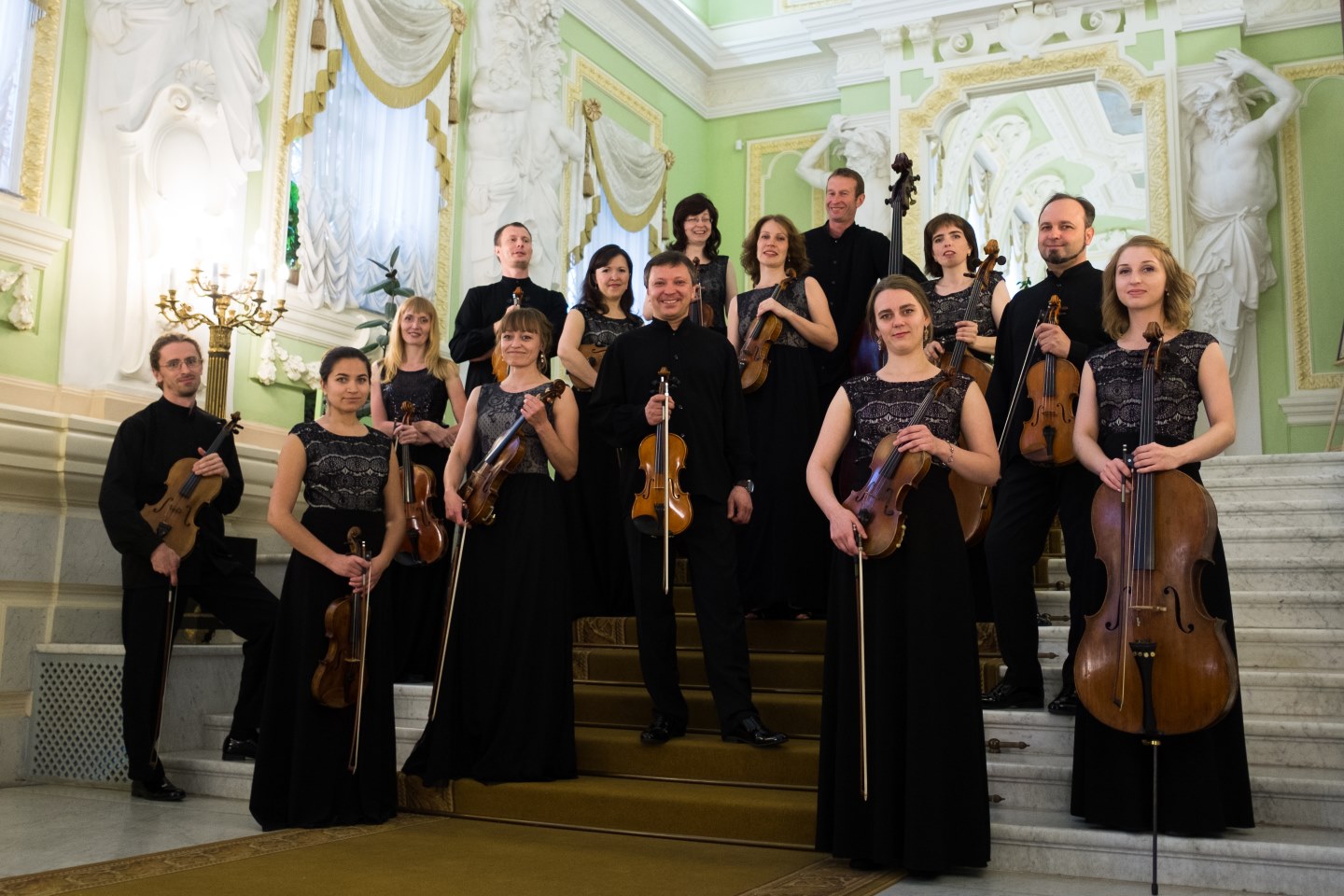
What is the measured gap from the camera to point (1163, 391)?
3.17m

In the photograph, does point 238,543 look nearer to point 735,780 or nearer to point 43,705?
point 43,705

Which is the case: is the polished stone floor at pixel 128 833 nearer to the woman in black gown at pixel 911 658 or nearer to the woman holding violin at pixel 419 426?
the woman in black gown at pixel 911 658

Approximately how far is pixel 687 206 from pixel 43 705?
304cm

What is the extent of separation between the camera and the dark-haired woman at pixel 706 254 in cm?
495

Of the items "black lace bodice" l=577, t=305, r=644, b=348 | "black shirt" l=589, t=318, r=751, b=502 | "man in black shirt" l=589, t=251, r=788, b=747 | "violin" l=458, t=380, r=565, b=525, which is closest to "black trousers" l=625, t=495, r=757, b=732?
"man in black shirt" l=589, t=251, r=788, b=747

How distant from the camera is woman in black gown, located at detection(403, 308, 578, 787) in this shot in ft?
12.6

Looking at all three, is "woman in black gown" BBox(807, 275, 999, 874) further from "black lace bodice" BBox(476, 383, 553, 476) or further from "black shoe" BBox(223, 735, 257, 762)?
"black shoe" BBox(223, 735, 257, 762)

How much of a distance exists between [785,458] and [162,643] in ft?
7.18

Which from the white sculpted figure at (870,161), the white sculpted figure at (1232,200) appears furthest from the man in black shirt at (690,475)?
the white sculpted figure at (870,161)

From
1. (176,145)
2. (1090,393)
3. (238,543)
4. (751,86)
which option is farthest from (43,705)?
(751,86)

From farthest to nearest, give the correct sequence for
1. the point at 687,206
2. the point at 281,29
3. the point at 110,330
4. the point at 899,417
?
the point at 281,29, the point at 110,330, the point at 687,206, the point at 899,417

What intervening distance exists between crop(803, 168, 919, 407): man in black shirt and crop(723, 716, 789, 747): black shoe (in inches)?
63.9

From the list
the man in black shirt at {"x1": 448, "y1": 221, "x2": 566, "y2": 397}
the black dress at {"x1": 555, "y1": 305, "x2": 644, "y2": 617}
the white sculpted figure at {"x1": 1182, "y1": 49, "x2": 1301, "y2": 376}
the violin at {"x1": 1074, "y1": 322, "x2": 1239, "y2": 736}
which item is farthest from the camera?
the white sculpted figure at {"x1": 1182, "y1": 49, "x2": 1301, "y2": 376}

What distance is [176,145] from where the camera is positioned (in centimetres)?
572
